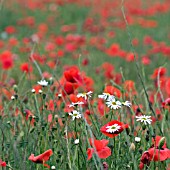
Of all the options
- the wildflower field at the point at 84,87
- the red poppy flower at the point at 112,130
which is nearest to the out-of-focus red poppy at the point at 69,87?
the wildflower field at the point at 84,87

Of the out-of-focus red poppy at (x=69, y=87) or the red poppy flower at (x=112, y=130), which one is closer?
the red poppy flower at (x=112, y=130)

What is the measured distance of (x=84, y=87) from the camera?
5.39 ft

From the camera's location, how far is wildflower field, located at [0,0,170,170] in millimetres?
1484

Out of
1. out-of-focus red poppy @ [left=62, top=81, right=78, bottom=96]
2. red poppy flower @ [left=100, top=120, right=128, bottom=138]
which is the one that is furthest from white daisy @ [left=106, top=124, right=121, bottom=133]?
out-of-focus red poppy @ [left=62, top=81, right=78, bottom=96]

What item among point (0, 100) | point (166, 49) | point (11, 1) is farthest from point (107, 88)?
point (11, 1)

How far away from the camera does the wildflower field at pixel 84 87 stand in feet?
4.87

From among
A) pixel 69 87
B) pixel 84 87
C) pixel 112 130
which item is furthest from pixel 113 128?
pixel 69 87

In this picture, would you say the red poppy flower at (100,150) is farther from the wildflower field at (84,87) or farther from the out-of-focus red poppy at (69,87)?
the out-of-focus red poppy at (69,87)

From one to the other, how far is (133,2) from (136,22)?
198 cm

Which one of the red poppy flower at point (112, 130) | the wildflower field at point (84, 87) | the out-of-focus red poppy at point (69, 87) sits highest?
the red poppy flower at point (112, 130)

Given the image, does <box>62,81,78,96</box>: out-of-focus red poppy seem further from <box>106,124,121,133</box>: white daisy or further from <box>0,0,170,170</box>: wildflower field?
<box>106,124,121,133</box>: white daisy

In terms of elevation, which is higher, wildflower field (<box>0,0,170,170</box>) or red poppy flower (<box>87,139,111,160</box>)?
red poppy flower (<box>87,139,111,160</box>)

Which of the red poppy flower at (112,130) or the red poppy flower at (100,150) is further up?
the red poppy flower at (112,130)

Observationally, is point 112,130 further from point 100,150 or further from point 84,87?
point 84,87
